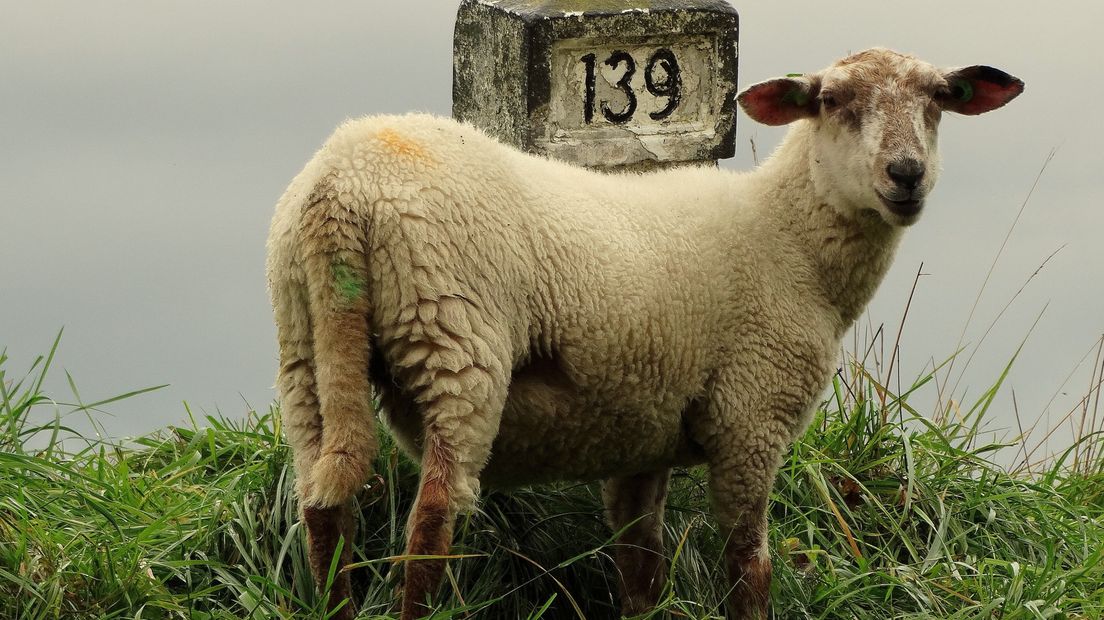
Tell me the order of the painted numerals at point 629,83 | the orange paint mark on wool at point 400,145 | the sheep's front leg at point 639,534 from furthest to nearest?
1. the painted numerals at point 629,83
2. the sheep's front leg at point 639,534
3. the orange paint mark on wool at point 400,145

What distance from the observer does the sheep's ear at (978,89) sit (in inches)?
199

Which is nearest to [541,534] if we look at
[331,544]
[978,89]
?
[331,544]

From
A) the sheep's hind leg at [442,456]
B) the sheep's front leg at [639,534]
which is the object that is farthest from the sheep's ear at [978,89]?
the sheep's hind leg at [442,456]

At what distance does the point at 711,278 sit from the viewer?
466 cm

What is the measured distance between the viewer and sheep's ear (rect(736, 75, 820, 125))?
4.91m

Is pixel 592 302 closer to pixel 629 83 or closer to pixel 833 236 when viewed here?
pixel 833 236

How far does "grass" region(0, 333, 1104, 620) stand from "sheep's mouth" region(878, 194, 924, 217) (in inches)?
50.6

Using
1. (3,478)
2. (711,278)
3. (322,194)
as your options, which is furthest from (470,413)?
(3,478)

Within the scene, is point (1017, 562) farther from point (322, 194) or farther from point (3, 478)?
point (3, 478)

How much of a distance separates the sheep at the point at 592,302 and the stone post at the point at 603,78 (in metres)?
0.87

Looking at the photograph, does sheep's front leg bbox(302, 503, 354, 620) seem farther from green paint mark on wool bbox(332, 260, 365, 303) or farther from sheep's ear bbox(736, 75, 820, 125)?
sheep's ear bbox(736, 75, 820, 125)

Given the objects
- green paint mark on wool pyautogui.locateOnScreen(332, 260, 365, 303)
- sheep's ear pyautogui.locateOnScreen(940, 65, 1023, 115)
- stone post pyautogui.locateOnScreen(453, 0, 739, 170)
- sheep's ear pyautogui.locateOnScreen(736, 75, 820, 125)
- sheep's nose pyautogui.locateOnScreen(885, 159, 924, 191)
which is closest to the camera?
green paint mark on wool pyautogui.locateOnScreen(332, 260, 365, 303)

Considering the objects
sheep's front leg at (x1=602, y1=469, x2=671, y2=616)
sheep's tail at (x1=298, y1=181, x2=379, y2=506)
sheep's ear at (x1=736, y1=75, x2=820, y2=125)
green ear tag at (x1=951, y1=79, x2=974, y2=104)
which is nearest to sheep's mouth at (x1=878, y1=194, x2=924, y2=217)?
sheep's ear at (x1=736, y1=75, x2=820, y2=125)

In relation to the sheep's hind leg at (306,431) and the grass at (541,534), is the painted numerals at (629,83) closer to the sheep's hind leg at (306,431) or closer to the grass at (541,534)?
the grass at (541,534)
